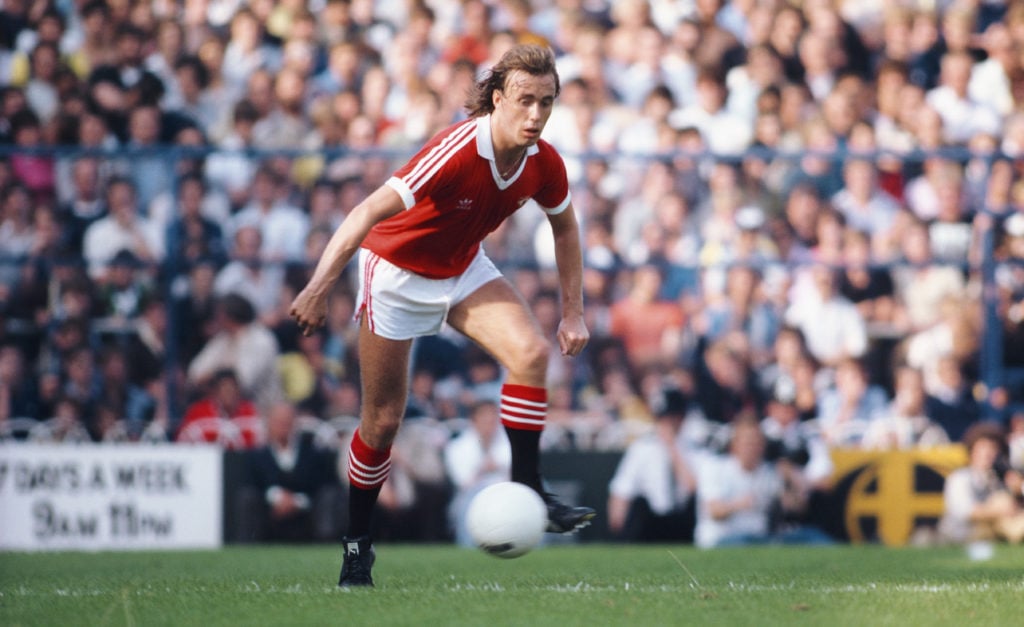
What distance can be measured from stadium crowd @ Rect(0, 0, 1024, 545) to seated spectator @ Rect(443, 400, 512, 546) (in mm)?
122

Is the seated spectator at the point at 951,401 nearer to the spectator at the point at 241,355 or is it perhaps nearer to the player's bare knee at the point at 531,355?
the spectator at the point at 241,355

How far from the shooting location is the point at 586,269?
12844 millimetres

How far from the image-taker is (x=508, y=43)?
1505 cm

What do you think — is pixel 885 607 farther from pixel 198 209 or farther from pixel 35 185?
pixel 35 185

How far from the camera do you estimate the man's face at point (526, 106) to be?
6.77 m

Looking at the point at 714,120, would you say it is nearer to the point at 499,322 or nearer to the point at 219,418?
the point at 219,418

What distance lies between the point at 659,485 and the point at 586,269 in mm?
1897

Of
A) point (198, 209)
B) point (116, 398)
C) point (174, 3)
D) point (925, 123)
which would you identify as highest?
point (174, 3)

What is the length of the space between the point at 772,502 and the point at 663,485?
886mm

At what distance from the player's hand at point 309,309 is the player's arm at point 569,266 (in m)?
1.40

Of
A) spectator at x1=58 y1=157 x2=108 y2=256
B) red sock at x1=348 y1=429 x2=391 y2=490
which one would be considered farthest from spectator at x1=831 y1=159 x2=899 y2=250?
red sock at x1=348 y1=429 x2=391 y2=490

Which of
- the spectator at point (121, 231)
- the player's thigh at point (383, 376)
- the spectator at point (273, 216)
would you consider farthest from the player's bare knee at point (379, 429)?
the spectator at point (273, 216)

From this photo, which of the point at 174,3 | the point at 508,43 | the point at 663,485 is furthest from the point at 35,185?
the point at 663,485

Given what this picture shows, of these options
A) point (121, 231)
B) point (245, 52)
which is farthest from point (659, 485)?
point (245, 52)
